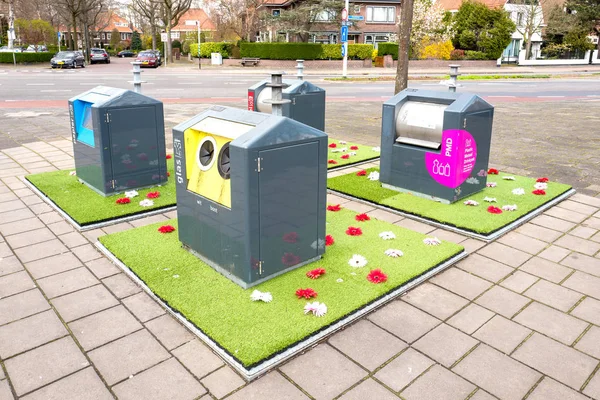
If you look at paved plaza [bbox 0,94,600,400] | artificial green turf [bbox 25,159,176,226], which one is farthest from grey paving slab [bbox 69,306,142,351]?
artificial green turf [bbox 25,159,176,226]

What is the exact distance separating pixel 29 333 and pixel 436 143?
4.95 metres

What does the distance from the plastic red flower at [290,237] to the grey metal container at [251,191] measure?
1 centimetres

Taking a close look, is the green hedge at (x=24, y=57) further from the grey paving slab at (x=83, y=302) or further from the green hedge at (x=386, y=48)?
the grey paving slab at (x=83, y=302)

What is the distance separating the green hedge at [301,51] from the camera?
40.0 m

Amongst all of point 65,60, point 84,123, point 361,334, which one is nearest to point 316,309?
point 361,334

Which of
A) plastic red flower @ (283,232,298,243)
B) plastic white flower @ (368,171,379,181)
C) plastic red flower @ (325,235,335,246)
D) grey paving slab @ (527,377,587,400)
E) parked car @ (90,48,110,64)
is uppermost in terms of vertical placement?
parked car @ (90,48,110,64)

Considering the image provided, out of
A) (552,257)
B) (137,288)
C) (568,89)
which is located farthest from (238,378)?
(568,89)

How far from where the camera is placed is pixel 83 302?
414 cm

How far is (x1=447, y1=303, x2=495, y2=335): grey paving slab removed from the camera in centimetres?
383

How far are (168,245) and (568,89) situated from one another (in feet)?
83.3

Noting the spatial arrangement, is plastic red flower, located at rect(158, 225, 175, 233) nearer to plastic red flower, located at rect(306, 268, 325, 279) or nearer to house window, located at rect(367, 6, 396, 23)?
plastic red flower, located at rect(306, 268, 325, 279)

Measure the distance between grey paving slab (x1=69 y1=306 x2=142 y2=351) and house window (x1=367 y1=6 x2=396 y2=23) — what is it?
4935cm

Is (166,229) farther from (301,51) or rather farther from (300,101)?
(301,51)

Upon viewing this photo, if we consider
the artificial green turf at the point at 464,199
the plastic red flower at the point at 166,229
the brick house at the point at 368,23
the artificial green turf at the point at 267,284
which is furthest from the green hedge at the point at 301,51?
the plastic red flower at the point at 166,229
